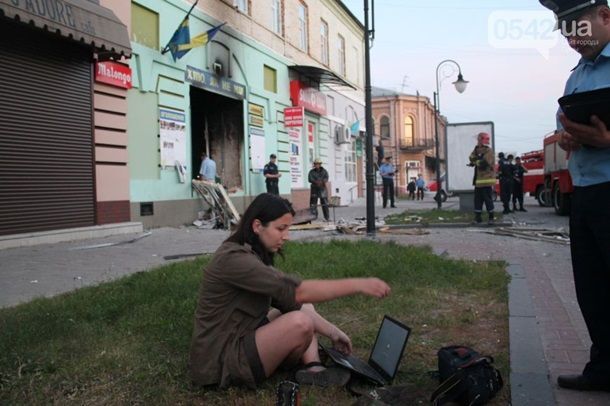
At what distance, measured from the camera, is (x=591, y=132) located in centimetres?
287

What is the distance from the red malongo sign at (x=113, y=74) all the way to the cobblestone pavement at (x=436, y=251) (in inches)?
138

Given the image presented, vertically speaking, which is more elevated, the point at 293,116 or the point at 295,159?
the point at 293,116

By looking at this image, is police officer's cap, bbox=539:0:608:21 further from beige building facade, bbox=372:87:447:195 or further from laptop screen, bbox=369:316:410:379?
beige building facade, bbox=372:87:447:195

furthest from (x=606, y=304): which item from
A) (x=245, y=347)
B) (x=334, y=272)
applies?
(x=334, y=272)

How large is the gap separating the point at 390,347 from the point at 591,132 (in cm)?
169

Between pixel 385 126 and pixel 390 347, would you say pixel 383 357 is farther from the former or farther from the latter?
pixel 385 126

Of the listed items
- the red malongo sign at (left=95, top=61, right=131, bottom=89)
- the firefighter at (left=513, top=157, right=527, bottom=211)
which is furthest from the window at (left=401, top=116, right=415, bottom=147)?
the red malongo sign at (left=95, top=61, right=131, bottom=89)

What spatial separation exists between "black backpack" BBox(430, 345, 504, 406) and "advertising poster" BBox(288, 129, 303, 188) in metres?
20.1

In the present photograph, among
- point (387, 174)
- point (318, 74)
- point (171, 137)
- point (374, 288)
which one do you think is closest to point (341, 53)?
point (318, 74)

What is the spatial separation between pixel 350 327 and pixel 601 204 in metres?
2.30

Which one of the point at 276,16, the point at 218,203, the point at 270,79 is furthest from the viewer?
the point at 276,16

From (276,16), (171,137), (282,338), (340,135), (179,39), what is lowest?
(282,338)

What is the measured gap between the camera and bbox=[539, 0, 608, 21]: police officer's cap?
2.96 metres

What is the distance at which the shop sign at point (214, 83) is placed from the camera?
15.9 metres
